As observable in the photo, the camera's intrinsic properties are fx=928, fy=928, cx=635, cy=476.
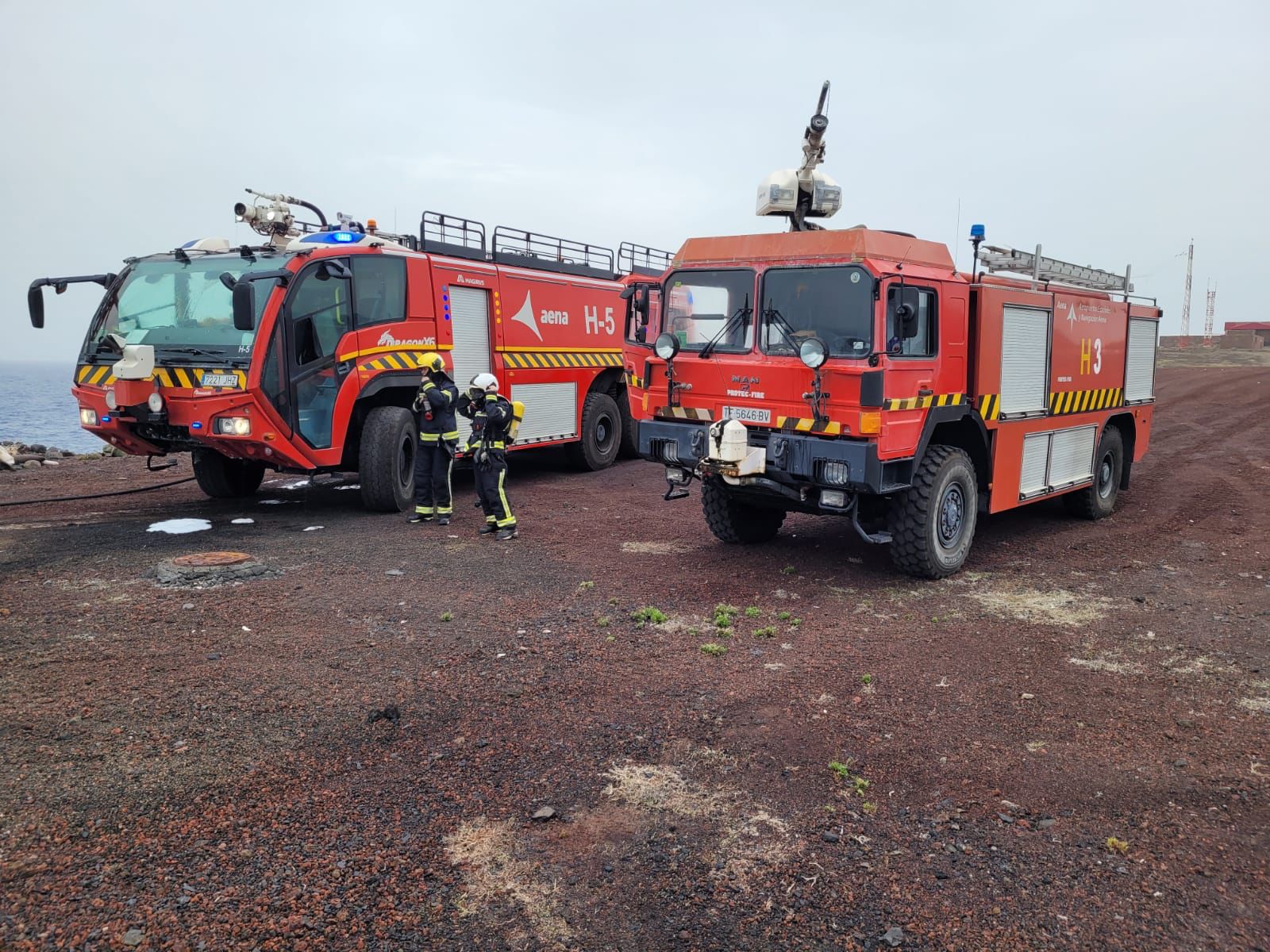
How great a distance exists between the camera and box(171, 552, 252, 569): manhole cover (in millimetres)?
7031

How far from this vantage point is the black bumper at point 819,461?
654cm

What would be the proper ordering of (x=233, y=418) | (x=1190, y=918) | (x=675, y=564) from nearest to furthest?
(x=1190, y=918) < (x=675, y=564) < (x=233, y=418)

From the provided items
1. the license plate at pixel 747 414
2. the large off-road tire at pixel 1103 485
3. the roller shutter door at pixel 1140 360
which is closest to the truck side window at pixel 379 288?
the license plate at pixel 747 414

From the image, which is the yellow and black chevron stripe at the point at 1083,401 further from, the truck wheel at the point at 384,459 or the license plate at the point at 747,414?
the truck wheel at the point at 384,459

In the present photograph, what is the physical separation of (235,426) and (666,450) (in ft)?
13.0

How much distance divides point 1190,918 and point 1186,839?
56cm

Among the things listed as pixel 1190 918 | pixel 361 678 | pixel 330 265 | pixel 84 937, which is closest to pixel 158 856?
pixel 84 937

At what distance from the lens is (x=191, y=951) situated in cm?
284

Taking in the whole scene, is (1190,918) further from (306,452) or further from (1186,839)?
(306,452)

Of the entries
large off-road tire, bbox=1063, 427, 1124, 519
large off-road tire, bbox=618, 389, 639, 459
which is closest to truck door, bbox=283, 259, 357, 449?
large off-road tire, bbox=618, 389, 639, 459

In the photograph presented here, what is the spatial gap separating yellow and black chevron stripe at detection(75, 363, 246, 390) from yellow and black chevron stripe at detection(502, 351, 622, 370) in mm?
3740

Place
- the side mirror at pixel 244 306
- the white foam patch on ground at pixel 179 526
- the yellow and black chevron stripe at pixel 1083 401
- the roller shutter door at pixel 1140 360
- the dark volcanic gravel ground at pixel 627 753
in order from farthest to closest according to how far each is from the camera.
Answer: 1. the roller shutter door at pixel 1140 360
2. the yellow and black chevron stripe at pixel 1083 401
3. the white foam patch on ground at pixel 179 526
4. the side mirror at pixel 244 306
5. the dark volcanic gravel ground at pixel 627 753

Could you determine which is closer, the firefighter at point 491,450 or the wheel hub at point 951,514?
the wheel hub at point 951,514

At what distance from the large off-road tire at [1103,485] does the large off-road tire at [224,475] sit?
8.81 m
